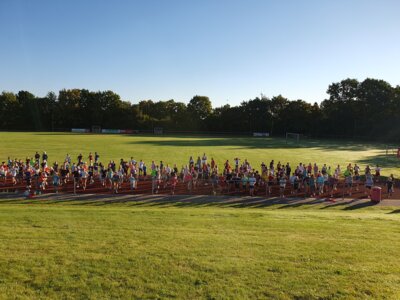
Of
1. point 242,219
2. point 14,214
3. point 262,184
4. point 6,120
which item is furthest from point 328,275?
point 6,120

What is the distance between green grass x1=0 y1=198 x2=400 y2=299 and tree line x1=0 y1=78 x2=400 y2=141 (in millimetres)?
90705

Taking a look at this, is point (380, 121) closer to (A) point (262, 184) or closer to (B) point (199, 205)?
(A) point (262, 184)

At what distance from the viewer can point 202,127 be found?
112 m

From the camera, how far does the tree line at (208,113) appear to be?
315 feet

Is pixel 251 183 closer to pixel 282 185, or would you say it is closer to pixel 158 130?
pixel 282 185

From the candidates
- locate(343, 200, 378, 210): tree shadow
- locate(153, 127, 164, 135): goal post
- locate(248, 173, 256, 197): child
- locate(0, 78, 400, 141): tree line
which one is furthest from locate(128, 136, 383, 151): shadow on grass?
locate(153, 127, 164, 135): goal post

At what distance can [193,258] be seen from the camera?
7.90m

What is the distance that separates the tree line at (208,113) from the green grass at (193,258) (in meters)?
90.7

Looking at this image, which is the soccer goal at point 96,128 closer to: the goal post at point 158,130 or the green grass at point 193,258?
the goal post at point 158,130

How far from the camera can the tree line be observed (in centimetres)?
9606

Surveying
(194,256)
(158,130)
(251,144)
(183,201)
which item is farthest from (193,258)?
(158,130)

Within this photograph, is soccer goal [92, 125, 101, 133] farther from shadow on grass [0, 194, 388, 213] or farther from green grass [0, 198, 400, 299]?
green grass [0, 198, 400, 299]

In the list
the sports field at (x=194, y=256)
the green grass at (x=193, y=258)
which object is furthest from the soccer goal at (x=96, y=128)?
the green grass at (x=193, y=258)

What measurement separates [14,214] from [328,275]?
34.7 ft
